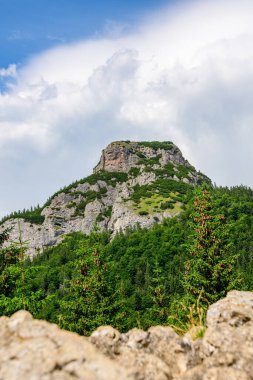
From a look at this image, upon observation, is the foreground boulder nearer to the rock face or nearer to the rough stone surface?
the rock face

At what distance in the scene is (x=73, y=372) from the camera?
4582mm

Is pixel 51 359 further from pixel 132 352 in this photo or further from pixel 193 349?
pixel 193 349

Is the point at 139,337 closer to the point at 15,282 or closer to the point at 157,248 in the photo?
the point at 15,282

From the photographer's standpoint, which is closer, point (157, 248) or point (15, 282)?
point (15, 282)

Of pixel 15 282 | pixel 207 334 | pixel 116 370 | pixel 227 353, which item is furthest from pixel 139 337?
pixel 15 282

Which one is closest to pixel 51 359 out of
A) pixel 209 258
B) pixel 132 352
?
pixel 132 352

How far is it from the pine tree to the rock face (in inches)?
718

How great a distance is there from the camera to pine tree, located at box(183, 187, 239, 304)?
1008 inches

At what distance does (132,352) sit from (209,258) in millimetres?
20822

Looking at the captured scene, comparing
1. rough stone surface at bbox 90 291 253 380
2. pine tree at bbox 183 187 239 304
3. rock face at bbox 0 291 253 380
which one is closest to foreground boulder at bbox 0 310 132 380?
rock face at bbox 0 291 253 380

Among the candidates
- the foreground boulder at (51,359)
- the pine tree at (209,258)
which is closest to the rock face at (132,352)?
the foreground boulder at (51,359)

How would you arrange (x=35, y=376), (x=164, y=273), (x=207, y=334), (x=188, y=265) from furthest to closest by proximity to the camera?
1. (x=164, y=273)
2. (x=188, y=265)
3. (x=207, y=334)
4. (x=35, y=376)

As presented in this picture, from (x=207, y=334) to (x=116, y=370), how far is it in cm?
209

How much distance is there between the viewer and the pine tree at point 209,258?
2559 cm
